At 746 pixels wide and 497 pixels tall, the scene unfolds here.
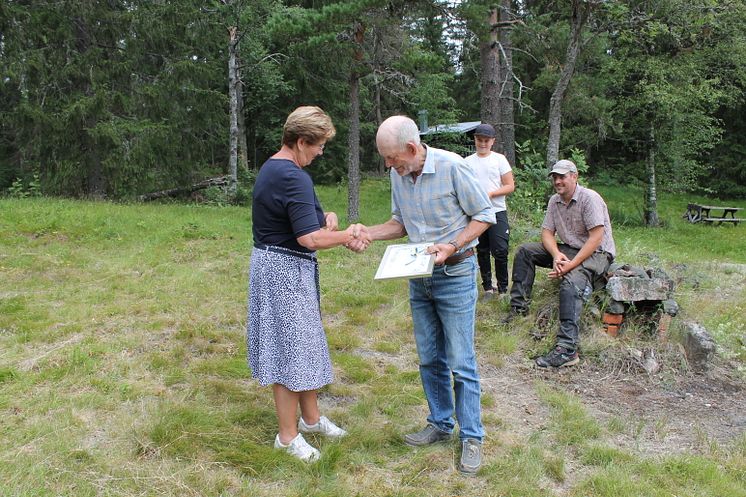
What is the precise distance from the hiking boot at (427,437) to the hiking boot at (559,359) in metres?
1.39

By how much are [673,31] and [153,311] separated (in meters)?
13.4

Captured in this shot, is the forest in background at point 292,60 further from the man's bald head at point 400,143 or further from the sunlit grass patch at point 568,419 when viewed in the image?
the man's bald head at point 400,143

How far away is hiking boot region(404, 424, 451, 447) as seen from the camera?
297 cm

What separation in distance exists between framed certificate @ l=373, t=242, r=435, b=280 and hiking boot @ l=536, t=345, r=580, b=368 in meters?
1.93

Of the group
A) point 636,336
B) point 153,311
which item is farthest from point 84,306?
point 636,336

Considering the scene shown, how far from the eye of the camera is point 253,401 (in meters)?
3.49

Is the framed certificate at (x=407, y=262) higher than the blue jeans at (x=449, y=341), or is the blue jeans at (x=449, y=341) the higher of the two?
the framed certificate at (x=407, y=262)

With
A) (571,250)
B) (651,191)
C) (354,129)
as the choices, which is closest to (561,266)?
(571,250)

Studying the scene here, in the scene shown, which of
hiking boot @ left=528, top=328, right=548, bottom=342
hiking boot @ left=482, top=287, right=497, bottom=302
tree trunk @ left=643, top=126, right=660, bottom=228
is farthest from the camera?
tree trunk @ left=643, top=126, right=660, bottom=228

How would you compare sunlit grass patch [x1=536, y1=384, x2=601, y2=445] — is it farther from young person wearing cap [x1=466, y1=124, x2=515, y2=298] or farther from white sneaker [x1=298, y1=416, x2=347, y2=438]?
young person wearing cap [x1=466, y1=124, x2=515, y2=298]

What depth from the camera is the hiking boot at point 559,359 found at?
408 centimetres

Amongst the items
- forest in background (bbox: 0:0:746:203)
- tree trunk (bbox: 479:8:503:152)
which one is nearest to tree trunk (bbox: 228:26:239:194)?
forest in background (bbox: 0:0:746:203)

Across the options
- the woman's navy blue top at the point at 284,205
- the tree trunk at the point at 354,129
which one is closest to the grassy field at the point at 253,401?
the woman's navy blue top at the point at 284,205

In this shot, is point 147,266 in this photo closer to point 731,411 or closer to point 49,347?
point 49,347
